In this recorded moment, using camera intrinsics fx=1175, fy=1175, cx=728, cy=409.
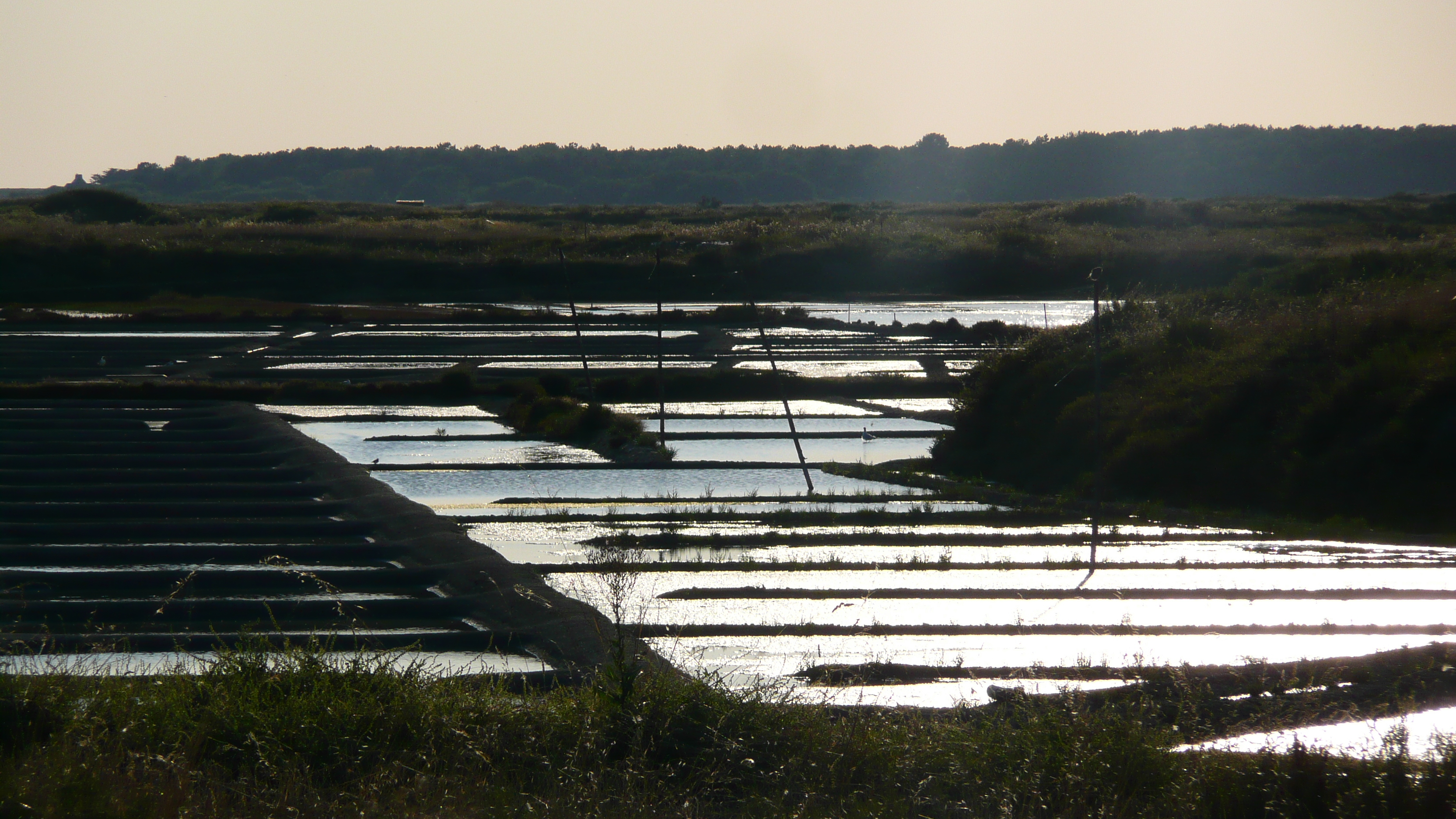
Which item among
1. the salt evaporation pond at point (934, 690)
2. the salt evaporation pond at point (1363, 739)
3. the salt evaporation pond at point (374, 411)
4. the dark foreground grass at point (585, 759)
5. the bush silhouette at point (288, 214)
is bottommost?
the salt evaporation pond at point (934, 690)

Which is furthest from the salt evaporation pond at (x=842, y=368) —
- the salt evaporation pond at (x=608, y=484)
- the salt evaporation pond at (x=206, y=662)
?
the salt evaporation pond at (x=206, y=662)

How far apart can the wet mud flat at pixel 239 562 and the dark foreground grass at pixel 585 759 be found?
3.82 feet

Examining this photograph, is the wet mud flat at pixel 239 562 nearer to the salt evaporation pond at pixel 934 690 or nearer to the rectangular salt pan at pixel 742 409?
the salt evaporation pond at pixel 934 690

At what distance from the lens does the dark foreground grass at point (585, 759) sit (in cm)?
449

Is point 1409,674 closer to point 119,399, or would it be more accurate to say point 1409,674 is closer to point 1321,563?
point 1321,563

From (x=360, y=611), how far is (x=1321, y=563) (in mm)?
9735

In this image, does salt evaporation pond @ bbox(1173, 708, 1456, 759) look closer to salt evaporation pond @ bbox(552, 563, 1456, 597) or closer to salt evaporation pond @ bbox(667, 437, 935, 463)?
salt evaporation pond @ bbox(552, 563, 1456, 597)

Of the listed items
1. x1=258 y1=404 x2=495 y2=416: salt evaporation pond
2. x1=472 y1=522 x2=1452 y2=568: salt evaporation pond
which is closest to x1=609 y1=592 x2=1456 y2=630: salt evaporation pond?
x1=472 y1=522 x2=1452 y2=568: salt evaporation pond

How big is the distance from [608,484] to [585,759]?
12236 mm

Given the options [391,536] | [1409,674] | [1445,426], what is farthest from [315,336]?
[1409,674]

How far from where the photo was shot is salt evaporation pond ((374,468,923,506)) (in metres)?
16.2

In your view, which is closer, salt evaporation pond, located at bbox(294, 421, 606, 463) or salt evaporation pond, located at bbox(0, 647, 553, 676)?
salt evaporation pond, located at bbox(0, 647, 553, 676)

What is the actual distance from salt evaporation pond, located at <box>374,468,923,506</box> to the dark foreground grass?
10.1 meters

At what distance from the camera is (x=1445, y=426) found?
1506 cm
